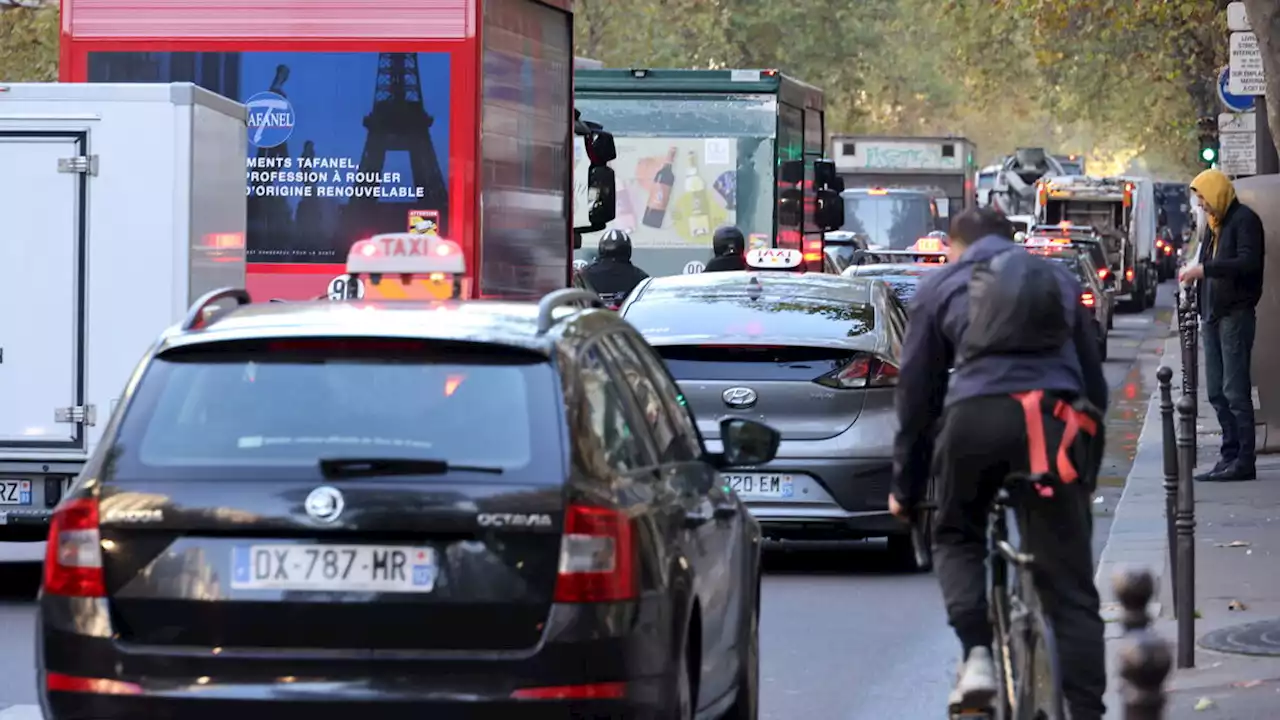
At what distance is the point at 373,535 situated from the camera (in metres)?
6.21

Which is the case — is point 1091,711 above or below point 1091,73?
below

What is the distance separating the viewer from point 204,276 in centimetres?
1223

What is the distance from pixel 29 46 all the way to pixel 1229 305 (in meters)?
32.8

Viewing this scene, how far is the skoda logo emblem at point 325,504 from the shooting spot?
6.22m

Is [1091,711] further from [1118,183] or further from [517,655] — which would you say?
[1118,183]

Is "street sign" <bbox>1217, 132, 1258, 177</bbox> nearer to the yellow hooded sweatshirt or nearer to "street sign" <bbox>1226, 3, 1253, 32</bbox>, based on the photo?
"street sign" <bbox>1226, 3, 1253, 32</bbox>

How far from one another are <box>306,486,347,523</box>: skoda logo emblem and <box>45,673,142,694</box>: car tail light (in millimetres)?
569

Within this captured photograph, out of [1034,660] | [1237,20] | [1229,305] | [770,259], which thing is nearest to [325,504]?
[1034,660]

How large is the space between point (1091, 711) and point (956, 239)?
4.70 ft

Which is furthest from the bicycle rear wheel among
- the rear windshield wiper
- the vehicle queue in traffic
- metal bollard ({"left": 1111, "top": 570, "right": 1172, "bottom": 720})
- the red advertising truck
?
the red advertising truck

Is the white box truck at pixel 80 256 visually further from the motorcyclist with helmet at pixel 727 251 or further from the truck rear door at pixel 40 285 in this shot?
the motorcyclist with helmet at pixel 727 251

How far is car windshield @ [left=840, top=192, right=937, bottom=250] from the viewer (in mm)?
46875

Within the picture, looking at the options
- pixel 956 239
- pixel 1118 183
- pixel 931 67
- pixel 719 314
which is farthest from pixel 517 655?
pixel 931 67

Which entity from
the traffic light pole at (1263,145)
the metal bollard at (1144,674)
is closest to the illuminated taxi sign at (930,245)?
the traffic light pole at (1263,145)
